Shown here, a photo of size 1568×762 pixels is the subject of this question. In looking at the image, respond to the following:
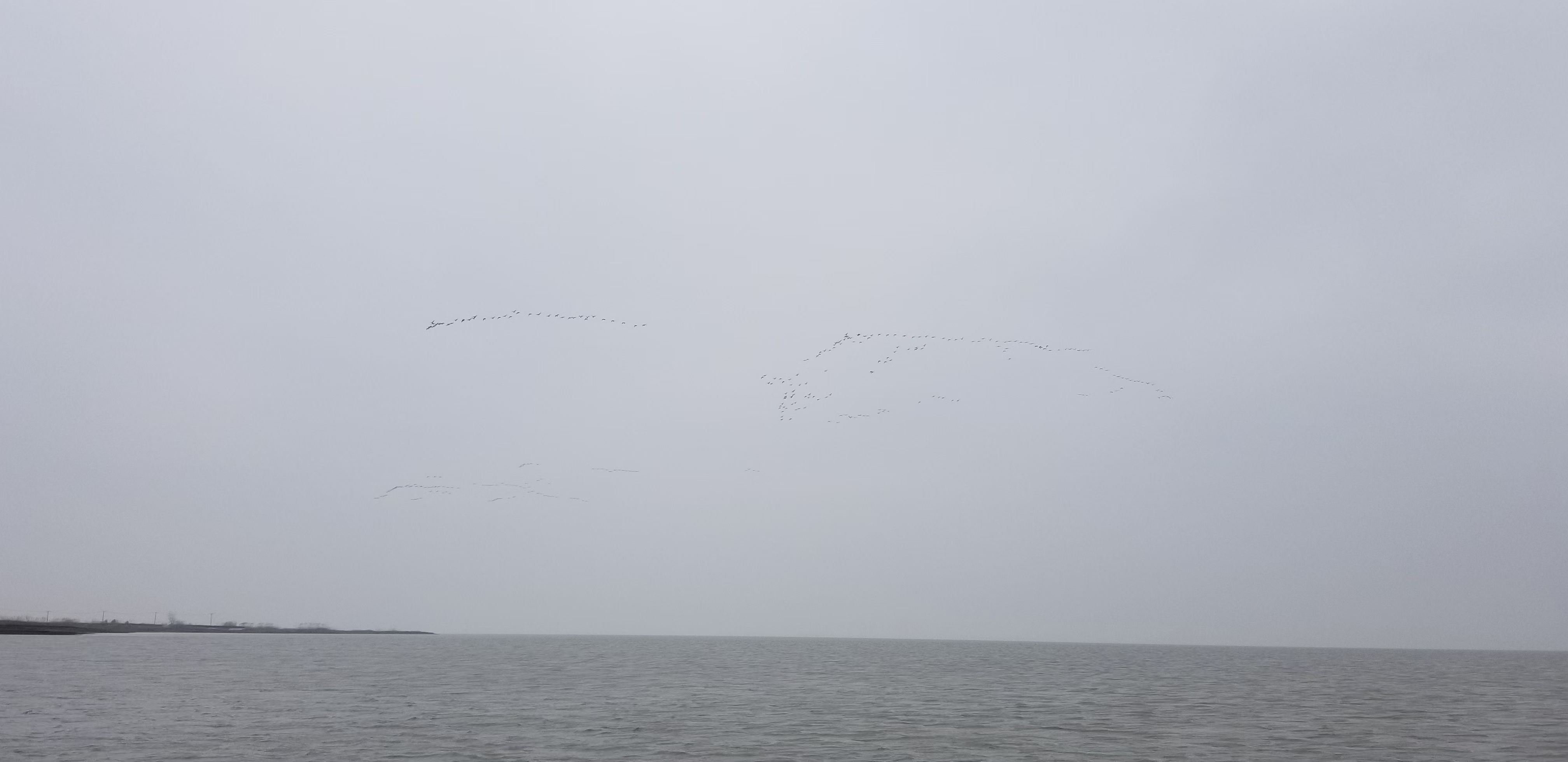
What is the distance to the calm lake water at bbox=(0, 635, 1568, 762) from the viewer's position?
39969mm

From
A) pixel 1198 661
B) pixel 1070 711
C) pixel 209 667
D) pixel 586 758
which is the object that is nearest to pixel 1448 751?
pixel 1070 711

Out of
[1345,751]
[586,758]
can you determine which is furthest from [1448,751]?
[586,758]

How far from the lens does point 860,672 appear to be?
104 m

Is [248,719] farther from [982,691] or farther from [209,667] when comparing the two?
[209,667]

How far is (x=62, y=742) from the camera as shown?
1516 inches

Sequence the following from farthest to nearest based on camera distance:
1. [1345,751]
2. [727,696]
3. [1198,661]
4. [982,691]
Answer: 1. [1198,661]
2. [982,691]
3. [727,696]
4. [1345,751]

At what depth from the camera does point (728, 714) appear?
53.9 meters

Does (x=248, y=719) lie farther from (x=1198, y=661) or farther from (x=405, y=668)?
(x=1198, y=661)

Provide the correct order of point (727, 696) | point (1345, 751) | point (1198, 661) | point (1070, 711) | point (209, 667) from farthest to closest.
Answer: point (1198, 661) → point (209, 667) → point (727, 696) → point (1070, 711) → point (1345, 751)

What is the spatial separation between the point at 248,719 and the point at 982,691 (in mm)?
45794

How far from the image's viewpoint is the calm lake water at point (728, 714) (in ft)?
131

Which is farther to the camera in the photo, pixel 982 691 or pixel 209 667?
pixel 209 667

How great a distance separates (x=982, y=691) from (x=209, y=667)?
6424 cm

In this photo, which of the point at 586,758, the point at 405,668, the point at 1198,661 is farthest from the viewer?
the point at 1198,661
